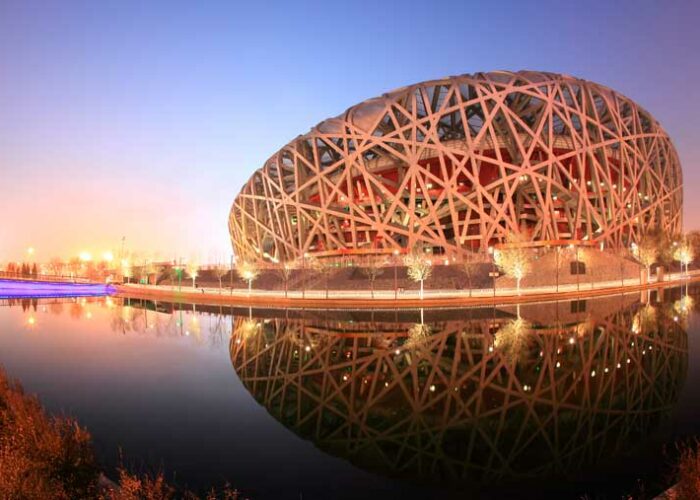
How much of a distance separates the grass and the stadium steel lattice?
1799 inches

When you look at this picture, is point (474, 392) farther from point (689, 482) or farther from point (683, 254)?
point (683, 254)

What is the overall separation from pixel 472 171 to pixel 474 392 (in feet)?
149

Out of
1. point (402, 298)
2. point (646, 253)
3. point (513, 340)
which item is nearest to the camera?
point (513, 340)

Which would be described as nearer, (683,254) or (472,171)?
(683,254)

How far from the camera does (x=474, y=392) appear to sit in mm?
10203

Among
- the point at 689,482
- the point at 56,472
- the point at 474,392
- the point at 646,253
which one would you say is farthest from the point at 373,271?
the point at 689,482

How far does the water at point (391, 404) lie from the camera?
6652 millimetres

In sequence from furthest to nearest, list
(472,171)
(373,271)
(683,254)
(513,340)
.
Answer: (472,171), (683,254), (373,271), (513,340)

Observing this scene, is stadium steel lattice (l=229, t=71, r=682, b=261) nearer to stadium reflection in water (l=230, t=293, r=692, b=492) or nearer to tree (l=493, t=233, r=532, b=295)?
tree (l=493, t=233, r=532, b=295)

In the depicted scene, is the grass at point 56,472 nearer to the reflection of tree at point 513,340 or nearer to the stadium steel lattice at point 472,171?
the reflection of tree at point 513,340

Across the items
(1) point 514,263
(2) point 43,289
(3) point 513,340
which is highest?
(1) point 514,263

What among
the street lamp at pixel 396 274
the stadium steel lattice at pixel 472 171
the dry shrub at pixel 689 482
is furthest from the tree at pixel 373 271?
the dry shrub at pixel 689 482

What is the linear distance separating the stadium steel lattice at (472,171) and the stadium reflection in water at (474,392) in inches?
1324

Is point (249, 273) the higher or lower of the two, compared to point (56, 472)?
higher
